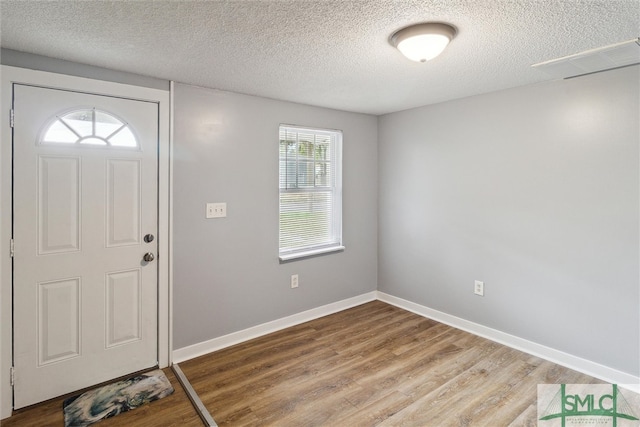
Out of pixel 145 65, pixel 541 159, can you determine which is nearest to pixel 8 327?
pixel 145 65

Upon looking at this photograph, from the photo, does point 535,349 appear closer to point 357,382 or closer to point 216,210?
point 357,382

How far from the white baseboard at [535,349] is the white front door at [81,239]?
8.62 feet

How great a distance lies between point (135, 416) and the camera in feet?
7.02

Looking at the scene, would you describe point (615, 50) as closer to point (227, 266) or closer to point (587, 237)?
point (587, 237)

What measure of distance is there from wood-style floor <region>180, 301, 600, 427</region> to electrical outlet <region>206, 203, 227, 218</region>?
116 centimetres

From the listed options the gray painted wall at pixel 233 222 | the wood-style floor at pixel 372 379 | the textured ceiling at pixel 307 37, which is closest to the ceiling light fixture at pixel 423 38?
the textured ceiling at pixel 307 37

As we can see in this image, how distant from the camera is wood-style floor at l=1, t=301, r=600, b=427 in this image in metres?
2.12

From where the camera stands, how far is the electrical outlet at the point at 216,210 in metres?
2.92

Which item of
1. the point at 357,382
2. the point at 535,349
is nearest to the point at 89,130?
the point at 357,382

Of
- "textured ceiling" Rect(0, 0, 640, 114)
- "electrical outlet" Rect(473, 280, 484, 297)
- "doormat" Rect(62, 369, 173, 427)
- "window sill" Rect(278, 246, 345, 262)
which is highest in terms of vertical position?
"textured ceiling" Rect(0, 0, 640, 114)

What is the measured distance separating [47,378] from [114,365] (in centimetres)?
38

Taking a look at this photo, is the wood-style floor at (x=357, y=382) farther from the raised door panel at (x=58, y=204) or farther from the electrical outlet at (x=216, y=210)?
the electrical outlet at (x=216, y=210)

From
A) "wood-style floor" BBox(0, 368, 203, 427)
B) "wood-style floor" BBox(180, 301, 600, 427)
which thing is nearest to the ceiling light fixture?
"wood-style floor" BBox(180, 301, 600, 427)

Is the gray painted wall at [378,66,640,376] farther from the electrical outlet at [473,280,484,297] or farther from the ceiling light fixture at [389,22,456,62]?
the ceiling light fixture at [389,22,456,62]
